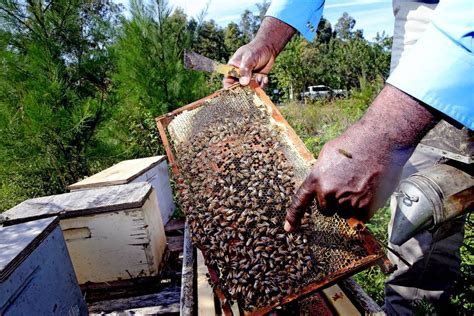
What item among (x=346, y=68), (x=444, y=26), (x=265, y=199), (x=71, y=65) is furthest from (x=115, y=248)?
(x=346, y=68)

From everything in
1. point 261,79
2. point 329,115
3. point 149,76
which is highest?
point 149,76

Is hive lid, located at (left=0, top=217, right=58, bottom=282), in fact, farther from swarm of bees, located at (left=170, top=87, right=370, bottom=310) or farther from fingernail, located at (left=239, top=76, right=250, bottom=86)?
fingernail, located at (left=239, top=76, right=250, bottom=86)

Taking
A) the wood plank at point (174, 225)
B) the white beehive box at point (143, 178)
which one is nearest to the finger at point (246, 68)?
the white beehive box at point (143, 178)

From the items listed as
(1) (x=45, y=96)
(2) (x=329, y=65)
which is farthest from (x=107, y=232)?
(2) (x=329, y=65)

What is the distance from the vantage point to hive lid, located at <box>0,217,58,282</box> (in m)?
1.42

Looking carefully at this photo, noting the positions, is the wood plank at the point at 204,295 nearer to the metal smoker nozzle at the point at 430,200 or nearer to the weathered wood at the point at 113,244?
the weathered wood at the point at 113,244

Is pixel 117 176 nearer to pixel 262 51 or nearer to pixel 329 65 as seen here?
pixel 262 51

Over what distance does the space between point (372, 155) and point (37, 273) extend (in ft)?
5.21

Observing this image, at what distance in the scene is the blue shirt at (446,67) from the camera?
111 cm

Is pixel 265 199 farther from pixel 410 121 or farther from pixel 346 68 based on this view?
pixel 346 68

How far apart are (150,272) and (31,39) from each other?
12.8ft

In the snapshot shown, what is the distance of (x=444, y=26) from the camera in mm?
1130

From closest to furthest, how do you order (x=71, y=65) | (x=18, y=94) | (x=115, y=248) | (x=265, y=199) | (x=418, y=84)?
1. (x=418, y=84)
2. (x=265, y=199)
3. (x=115, y=248)
4. (x=18, y=94)
5. (x=71, y=65)

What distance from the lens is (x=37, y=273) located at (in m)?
1.65
